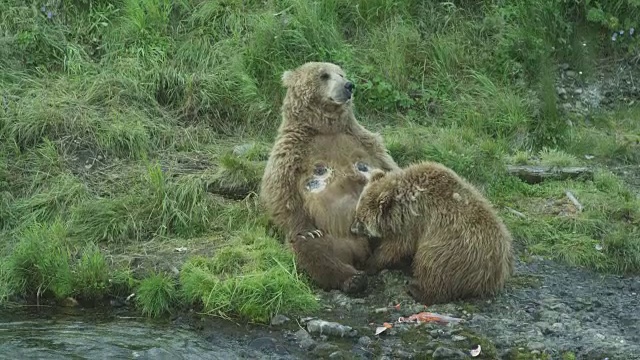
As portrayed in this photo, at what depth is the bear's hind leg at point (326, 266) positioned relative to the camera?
23.0 feet

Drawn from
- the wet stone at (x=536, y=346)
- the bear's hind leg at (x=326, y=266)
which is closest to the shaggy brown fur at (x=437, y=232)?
the bear's hind leg at (x=326, y=266)

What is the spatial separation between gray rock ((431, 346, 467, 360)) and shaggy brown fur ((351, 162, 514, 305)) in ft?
2.32

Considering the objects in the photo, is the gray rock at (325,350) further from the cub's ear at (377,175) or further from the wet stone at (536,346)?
the cub's ear at (377,175)

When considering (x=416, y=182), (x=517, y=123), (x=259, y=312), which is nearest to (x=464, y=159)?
(x=517, y=123)

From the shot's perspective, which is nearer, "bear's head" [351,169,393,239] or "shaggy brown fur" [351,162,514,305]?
"shaggy brown fur" [351,162,514,305]

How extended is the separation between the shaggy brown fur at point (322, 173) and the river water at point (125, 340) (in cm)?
77

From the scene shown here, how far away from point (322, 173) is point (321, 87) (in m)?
0.71

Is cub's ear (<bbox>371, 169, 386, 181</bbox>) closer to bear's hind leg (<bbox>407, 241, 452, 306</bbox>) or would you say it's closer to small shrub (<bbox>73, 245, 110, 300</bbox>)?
bear's hind leg (<bbox>407, 241, 452, 306</bbox>)

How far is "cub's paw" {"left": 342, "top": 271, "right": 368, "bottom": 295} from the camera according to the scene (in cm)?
698

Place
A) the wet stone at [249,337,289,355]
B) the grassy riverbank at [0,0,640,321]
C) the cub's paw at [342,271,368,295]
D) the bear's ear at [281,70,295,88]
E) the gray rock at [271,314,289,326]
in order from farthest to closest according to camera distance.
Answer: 1. the bear's ear at [281,70,295,88]
2. the grassy riverbank at [0,0,640,321]
3. the cub's paw at [342,271,368,295]
4. the gray rock at [271,314,289,326]
5. the wet stone at [249,337,289,355]

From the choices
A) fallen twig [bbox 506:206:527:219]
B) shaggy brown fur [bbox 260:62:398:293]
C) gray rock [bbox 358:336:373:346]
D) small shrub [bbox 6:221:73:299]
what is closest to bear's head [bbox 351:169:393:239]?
shaggy brown fur [bbox 260:62:398:293]

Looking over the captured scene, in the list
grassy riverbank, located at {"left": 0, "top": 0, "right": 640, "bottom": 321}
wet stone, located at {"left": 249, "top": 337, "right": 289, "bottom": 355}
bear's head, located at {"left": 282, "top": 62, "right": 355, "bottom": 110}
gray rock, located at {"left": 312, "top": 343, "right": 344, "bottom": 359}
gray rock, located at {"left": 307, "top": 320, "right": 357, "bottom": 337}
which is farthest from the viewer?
bear's head, located at {"left": 282, "top": 62, "right": 355, "bottom": 110}

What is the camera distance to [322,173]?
759 centimetres

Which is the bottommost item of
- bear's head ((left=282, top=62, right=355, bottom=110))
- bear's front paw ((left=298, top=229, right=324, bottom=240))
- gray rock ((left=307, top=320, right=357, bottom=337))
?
gray rock ((left=307, top=320, right=357, bottom=337))
